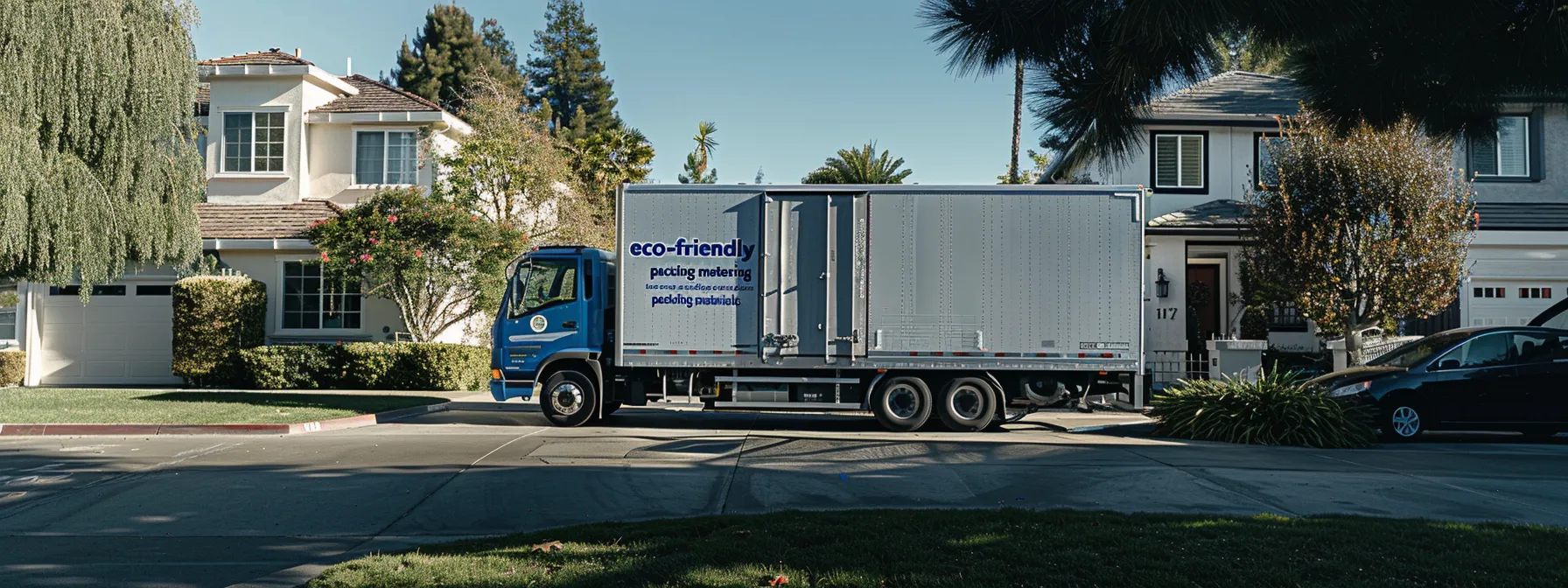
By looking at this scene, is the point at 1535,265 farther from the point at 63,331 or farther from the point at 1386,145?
the point at 63,331

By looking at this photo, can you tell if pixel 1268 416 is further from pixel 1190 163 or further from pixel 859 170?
pixel 859 170

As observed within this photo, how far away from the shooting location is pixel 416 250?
811 inches

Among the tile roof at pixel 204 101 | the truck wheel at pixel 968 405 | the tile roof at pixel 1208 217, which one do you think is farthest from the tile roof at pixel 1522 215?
the tile roof at pixel 204 101

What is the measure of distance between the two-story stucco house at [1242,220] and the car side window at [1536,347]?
7.69m

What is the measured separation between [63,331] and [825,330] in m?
18.2

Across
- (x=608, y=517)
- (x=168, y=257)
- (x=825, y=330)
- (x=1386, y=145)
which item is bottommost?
(x=608, y=517)

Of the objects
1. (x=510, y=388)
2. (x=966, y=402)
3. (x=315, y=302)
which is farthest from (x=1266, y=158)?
(x=315, y=302)

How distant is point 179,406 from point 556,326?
6275 millimetres

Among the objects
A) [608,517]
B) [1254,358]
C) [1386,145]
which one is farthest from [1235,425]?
[608,517]

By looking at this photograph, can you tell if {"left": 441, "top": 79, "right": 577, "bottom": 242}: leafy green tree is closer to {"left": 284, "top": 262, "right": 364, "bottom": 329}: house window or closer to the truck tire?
{"left": 284, "top": 262, "right": 364, "bottom": 329}: house window

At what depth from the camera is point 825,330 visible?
1403cm

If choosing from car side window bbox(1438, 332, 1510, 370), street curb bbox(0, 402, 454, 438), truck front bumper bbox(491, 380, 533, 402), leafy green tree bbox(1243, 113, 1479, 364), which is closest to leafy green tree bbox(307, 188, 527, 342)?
truck front bumper bbox(491, 380, 533, 402)

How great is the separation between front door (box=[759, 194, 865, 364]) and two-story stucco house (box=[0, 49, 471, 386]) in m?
11.7

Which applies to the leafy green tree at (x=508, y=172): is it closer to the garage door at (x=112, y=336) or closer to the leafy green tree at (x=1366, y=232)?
the garage door at (x=112, y=336)
